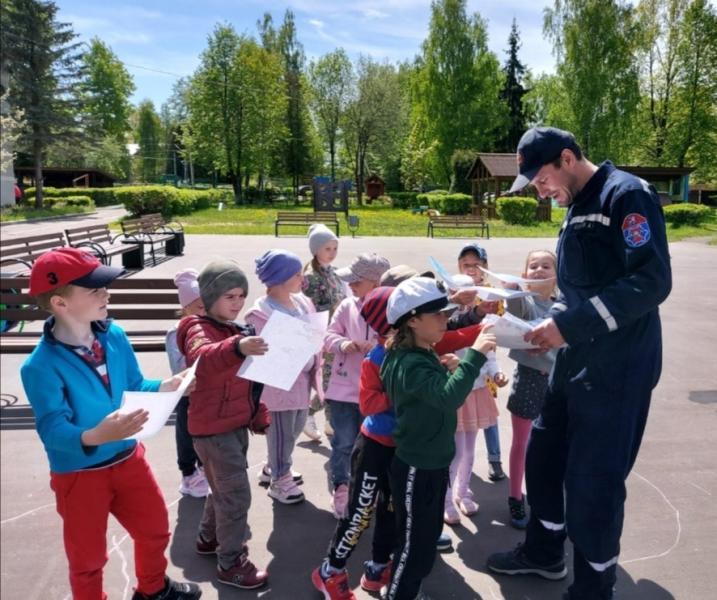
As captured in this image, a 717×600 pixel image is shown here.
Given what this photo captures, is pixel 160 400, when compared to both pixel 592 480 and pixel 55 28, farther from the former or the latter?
pixel 592 480

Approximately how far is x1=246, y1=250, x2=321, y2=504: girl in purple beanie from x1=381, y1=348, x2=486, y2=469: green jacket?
102cm

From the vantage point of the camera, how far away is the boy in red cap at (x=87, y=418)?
1.81 meters

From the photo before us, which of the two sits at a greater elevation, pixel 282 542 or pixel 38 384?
pixel 38 384

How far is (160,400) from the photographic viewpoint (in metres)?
1.84

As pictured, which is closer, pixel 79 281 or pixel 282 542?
pixel 79 281

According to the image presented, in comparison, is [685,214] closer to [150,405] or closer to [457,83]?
[457,83]

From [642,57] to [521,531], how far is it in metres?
30.9

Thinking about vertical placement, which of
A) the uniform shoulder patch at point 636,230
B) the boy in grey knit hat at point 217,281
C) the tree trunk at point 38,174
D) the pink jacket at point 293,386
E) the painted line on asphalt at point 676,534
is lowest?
the painted line on asphalt at point 676,534

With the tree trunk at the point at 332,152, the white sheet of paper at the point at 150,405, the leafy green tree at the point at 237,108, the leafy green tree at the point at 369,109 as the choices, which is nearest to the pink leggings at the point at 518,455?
the white sheet of paper at the point at 150,405

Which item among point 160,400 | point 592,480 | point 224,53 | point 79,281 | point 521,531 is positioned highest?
point 224,53

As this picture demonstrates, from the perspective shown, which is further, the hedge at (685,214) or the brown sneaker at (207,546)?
the hedge at (685,214)

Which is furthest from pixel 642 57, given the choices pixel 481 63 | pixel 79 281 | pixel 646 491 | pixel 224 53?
pixel 79 281

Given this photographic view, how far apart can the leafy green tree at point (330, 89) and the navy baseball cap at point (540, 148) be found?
4671cm

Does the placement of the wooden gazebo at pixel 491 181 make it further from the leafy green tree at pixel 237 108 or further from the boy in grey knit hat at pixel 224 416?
the boy in grey knit hat at pixel 224 416
